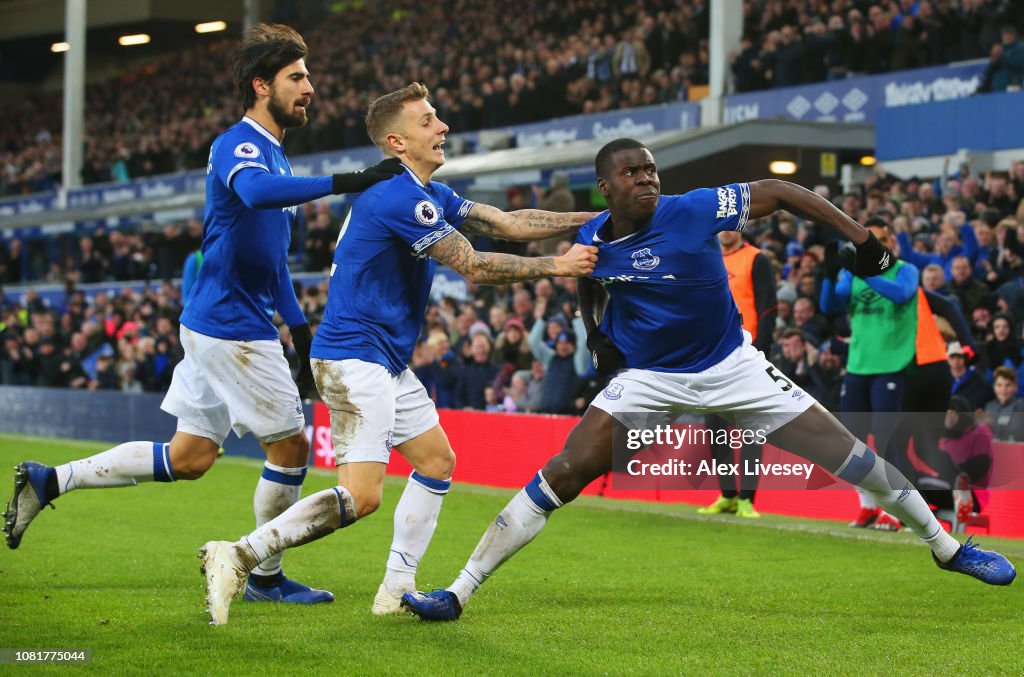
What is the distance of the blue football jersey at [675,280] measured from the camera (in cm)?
651

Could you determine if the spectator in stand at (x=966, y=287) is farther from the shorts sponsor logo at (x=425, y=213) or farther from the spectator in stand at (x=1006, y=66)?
the shorts sponsor logo at (x=425, y=213)

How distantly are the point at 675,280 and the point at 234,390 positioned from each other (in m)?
2.14

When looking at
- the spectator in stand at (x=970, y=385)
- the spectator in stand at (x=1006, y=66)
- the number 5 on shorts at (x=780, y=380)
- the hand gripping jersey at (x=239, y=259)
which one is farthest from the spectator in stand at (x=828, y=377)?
the hand gripping jersey at (x=239, y=259)

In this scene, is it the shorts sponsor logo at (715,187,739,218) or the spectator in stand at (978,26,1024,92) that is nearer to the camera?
the shorts sponsor logo at (715,187,739,218)

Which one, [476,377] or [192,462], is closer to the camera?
[192,462]

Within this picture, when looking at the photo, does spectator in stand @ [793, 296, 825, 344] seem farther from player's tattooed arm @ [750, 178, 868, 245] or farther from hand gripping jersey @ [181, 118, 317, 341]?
hand gripping jersey @ [181, 118, 317, 341]

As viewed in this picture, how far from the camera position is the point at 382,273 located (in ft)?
21.6

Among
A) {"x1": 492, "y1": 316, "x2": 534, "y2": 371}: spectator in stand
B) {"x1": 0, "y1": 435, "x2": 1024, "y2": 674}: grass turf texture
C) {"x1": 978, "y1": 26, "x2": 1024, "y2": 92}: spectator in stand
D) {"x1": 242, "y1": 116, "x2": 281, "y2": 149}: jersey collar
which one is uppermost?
{"x1": 978, "y1": 26, "x2": 1024, "y2": 92}: spectator in stand

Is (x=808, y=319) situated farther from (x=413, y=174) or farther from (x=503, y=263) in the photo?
(x=503, y=263)

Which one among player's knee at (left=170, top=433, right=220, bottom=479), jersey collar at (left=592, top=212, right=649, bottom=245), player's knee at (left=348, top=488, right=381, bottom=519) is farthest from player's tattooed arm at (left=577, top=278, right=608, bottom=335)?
player's knee at (left=170, top=433, right=220, bottom=479)

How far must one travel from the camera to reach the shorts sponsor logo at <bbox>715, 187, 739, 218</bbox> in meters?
6.46

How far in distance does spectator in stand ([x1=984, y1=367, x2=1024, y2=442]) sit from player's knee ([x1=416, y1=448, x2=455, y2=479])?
19.1 feet

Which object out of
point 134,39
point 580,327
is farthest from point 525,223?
point 134,39

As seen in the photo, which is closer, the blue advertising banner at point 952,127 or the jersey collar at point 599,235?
the jersey collar at point 599,235
